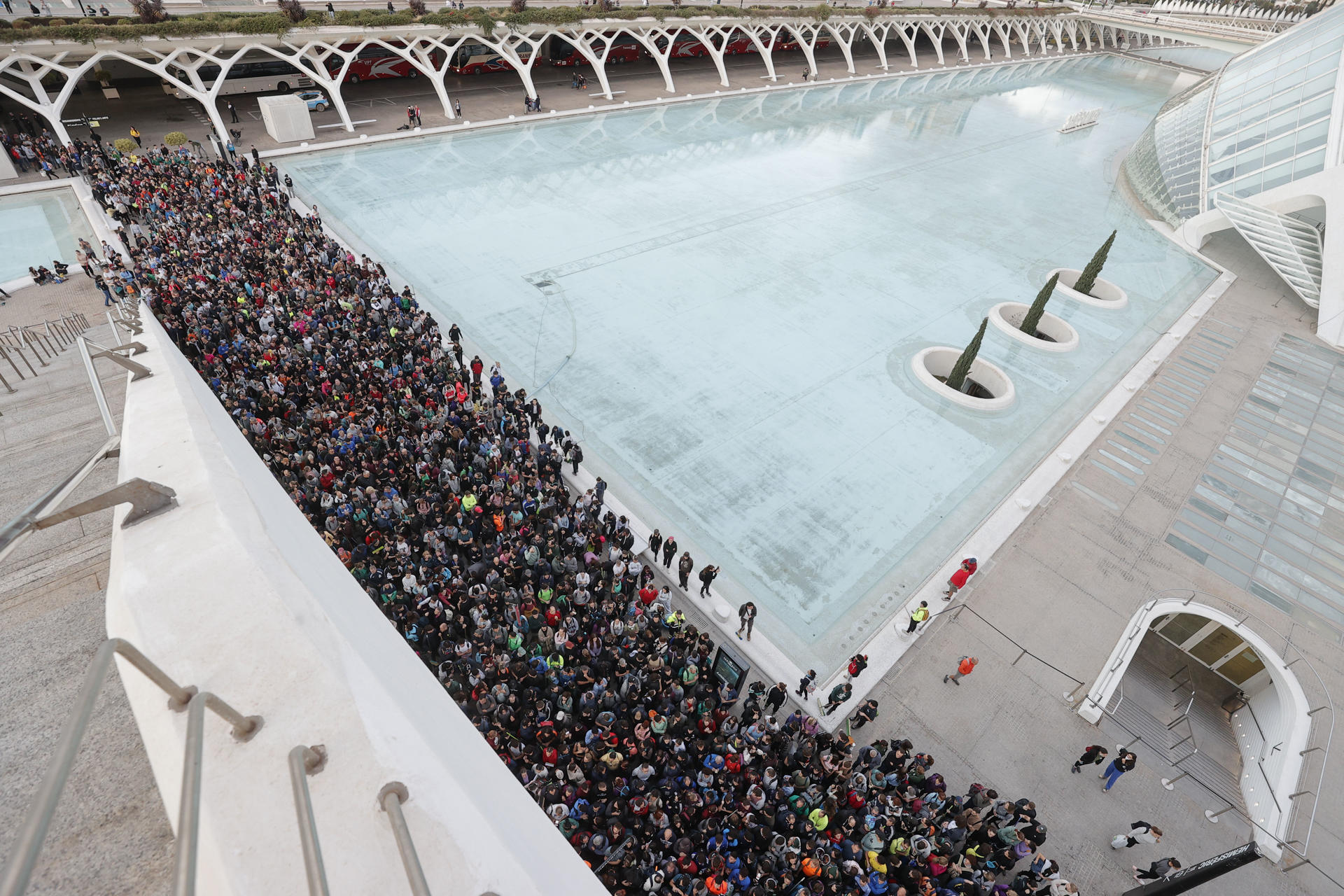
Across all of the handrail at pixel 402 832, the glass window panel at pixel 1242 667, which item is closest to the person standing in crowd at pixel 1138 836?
the glass window panel at pixel 1242 667

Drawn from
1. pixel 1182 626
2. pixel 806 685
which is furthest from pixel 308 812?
pixel 1182 626

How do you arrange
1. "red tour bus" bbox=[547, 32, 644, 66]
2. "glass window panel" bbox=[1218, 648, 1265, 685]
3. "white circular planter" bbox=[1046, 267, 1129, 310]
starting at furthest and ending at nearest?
"red tour bus" bbox=[547, 32, 644, 66] < "white circular planter" bbox=[1046, 267, 1129, 310] < "glass window panel" bbox=[1218, 648, 1265, 685]

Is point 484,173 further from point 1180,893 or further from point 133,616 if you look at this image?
point 1180,893

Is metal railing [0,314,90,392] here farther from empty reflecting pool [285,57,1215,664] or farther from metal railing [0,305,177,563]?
metal railing [0,305,177,563]

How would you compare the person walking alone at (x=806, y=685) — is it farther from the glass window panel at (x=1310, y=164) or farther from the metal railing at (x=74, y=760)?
the glass window panel at (x=1310, y=164)

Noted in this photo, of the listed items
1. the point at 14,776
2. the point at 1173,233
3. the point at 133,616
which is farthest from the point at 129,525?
the point at 1173,233

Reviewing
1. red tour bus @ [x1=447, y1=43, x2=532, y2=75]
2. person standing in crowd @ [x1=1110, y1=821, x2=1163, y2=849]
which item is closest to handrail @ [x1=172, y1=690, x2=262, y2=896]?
person standing in crowd @ [x1=1110, y1=821, x2=1163, y2=849]

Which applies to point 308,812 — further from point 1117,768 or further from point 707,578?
point 1117,768
